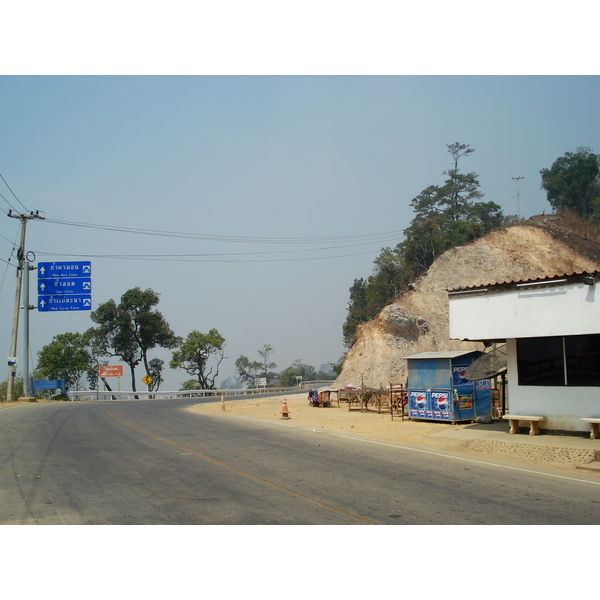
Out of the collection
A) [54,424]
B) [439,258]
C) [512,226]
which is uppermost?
[512,226]

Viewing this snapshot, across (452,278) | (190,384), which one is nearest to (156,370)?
(190,384)

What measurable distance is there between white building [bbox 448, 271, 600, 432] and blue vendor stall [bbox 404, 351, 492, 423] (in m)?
3.73

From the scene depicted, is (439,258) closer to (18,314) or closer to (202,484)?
(18,314)

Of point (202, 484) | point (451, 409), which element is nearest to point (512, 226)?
point (451, 409)

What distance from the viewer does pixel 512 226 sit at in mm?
51812

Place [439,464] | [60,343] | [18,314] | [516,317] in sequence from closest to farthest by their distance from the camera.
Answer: [439,464] → [516,317] → [18,314] → [60,343]

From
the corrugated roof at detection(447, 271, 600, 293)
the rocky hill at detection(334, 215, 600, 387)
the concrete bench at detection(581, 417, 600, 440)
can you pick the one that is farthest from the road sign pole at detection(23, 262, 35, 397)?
the concrete bench at detection(581, 417, 600, 440)

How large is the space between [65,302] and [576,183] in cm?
5827

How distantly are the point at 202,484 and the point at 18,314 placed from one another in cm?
3269

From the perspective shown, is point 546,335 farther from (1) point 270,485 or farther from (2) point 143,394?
(2) point 143,394

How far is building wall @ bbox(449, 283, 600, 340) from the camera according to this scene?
570 inches

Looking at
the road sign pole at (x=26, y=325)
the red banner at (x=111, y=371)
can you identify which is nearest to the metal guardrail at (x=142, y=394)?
the red banner at (x=111, y=371)

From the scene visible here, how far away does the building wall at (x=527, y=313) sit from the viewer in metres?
14.5

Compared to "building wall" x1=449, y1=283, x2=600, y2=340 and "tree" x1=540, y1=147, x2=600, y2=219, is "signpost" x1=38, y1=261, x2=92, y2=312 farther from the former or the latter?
"tree" x1=540, y1=147, x2=600, y2=219
